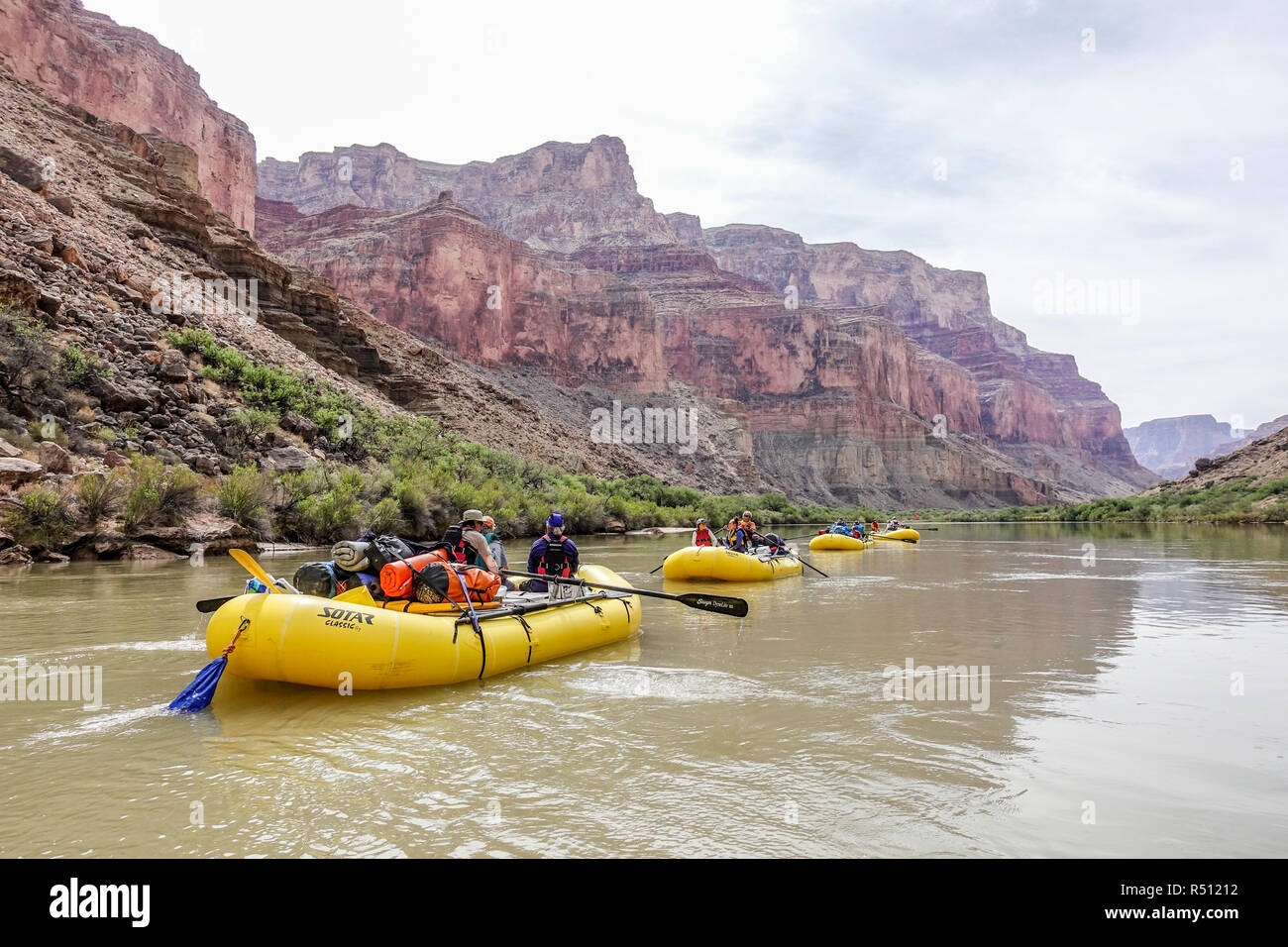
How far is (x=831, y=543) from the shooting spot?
25.9 metres

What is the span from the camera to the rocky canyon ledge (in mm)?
69562

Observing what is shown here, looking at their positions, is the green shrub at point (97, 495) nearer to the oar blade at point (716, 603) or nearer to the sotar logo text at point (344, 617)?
the sotar logo text at point (344, 617)

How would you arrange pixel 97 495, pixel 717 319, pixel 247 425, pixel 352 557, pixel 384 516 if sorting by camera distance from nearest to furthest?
pixel 352 557, pixel 97 495, pixel 384 516, pixel 247 425, pixel 717 319

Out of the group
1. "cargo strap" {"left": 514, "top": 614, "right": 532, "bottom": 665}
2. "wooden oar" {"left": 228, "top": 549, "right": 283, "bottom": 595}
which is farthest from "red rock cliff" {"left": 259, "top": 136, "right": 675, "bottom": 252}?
"wooden oar" {"left": 228, "top": 549, "right": 283, "bottom": 595}

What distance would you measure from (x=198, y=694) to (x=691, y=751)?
3.62 meters

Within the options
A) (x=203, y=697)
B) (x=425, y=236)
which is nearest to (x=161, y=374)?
(x=203, y=697)

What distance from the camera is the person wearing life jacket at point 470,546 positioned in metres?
7.89

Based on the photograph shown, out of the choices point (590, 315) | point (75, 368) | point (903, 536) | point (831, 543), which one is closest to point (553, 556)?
point (75, 368)

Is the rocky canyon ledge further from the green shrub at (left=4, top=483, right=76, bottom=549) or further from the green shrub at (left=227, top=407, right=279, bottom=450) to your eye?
the green shrub at (left=4, top=483, right=76, bottom=549)

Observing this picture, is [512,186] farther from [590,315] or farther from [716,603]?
[716,603]

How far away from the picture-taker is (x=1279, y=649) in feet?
27.3

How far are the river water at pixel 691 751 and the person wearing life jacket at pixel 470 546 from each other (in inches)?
52.0

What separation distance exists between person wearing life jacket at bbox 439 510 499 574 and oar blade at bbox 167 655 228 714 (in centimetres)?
265
